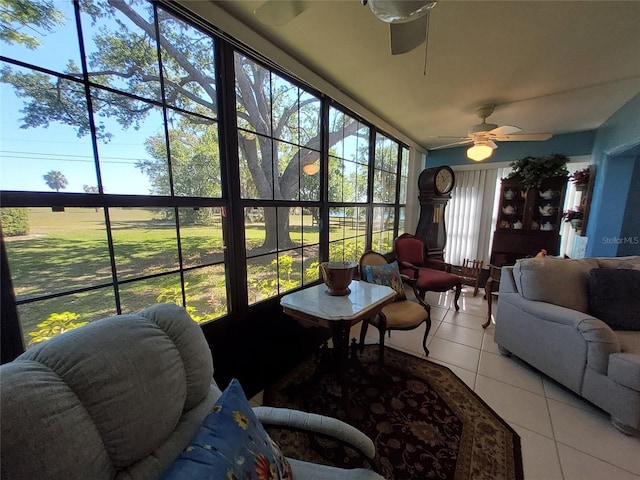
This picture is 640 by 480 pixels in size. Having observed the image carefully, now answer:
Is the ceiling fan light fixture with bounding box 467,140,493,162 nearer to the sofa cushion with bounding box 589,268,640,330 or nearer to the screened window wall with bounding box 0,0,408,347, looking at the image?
the sofa cushion with bounding box 589,268,640,330

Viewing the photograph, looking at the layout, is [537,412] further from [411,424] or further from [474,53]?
[474,53]

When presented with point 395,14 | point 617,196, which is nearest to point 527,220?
point 617,196

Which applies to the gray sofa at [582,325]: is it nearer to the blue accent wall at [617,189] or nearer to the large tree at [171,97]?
the blue accent wall at [617,189]

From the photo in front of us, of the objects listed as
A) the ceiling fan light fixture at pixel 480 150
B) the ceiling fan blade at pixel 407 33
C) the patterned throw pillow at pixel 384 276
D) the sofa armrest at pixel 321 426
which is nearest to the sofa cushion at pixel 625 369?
the patterned throw pillow at pixel 384 276

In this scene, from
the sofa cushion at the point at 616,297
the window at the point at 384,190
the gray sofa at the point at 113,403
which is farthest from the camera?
the window at the point at 384,190

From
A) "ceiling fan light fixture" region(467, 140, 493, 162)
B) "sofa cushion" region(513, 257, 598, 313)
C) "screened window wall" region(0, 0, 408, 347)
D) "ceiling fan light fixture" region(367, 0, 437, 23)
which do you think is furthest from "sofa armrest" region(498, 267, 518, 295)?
"ceiling fan light fixture" region(367, 0, 437, 23)

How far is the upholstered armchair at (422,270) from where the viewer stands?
280 centimetres

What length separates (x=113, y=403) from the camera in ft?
1.96

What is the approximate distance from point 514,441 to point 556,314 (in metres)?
0.91

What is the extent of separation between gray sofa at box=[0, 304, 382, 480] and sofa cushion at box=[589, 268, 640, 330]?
7.10 ft

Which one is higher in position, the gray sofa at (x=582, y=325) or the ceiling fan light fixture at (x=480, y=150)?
the ceiling fan light fixture at (x=480, y=150)

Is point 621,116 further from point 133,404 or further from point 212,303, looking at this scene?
point 133,404

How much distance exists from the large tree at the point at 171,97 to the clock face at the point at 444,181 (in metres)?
2.48

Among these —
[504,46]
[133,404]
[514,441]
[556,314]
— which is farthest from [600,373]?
[133,404]
